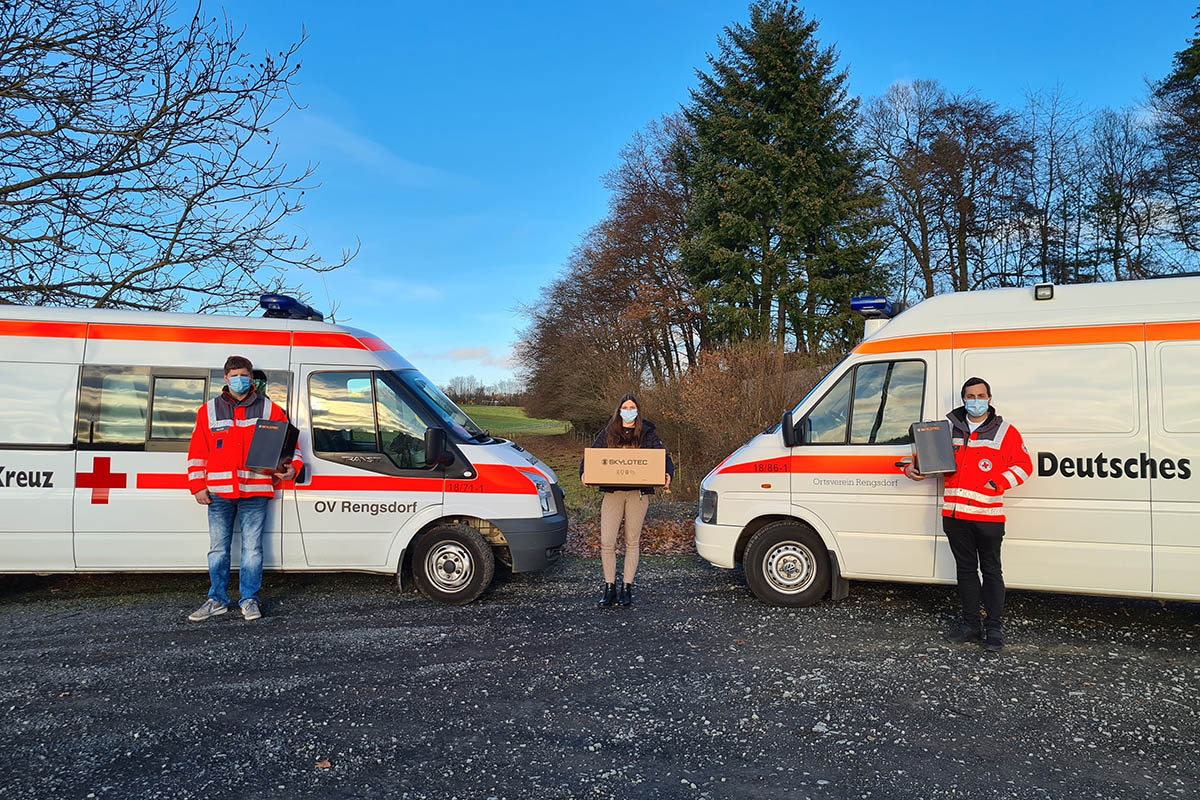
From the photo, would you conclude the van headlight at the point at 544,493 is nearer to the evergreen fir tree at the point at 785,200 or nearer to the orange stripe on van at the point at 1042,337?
the orange stripe on van at the point at 1042,337

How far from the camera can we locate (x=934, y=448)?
17.4 feet

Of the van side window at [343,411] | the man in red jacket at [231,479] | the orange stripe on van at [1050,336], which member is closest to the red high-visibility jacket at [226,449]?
the man in red jacket at [231,479]

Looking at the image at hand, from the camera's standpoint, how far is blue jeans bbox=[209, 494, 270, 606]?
598cm

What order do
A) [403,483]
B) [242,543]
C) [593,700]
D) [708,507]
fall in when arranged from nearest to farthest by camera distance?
[593,700]
[242,543]
[403,483]
[708,507]

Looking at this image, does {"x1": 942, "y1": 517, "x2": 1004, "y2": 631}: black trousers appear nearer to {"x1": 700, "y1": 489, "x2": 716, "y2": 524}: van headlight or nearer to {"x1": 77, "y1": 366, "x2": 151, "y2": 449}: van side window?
{"x1": 700, "y1": 489, "x2": 716, "y2": 524}: van headlight

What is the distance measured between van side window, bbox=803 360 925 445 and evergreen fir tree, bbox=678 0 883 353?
16271 millimetres

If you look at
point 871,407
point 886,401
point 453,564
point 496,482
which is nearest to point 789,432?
point 871,407

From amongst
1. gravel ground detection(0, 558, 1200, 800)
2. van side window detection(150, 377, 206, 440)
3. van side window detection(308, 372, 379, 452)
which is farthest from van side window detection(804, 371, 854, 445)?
van side window detection(150, 377, 206, 440)

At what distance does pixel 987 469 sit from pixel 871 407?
1128mm

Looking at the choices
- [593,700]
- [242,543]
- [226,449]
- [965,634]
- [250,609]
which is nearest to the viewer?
[593,700]

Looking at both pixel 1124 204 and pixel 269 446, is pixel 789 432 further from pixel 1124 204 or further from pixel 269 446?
pixel 1124 204

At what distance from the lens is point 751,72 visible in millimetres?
24469

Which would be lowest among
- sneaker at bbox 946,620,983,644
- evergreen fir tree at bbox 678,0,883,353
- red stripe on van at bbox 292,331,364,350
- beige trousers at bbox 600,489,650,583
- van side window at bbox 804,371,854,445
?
sneaker at bbox 946,620,983,644

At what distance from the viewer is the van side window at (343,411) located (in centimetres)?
641
